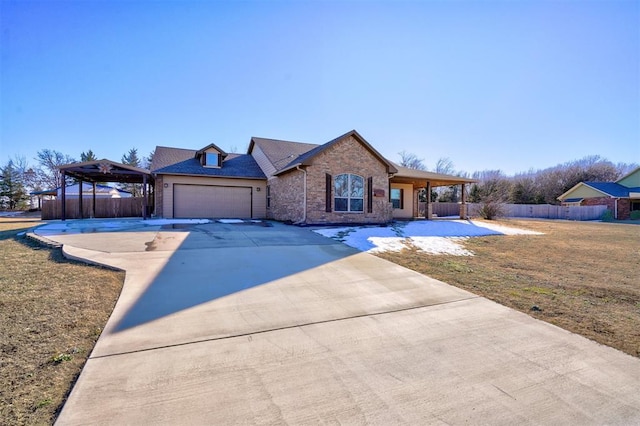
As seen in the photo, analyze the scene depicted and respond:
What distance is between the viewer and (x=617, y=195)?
104 feet

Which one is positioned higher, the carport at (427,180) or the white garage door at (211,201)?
the carport at (427,180)

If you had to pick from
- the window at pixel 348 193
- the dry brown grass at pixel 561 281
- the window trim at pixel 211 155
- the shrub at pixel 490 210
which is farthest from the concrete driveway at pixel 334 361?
the shrub at pixel 490 210

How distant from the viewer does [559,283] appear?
602 cm

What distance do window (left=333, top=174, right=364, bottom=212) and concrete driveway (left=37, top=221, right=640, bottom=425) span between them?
31.0 feet

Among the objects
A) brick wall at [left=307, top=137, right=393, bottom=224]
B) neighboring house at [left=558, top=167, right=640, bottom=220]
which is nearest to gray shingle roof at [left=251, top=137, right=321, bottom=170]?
brick wall at [left=307, top=137, right=393, bottom=224]

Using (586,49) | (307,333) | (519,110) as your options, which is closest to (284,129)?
(519,110)

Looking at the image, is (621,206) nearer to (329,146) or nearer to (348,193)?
(348,193)

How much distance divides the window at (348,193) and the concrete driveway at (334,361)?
373 inches

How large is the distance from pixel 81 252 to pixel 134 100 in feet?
Answer: 44.9

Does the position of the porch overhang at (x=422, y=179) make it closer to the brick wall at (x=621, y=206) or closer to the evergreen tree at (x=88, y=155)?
the brick wall at (x=621, y=206)

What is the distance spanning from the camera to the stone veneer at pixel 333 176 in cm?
1426

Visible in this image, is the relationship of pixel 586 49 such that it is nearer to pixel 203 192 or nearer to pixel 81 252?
pixel 81 252

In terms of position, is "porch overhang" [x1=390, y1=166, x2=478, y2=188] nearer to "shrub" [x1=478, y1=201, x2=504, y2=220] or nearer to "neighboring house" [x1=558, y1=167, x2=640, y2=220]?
"shrub" [x1=478, y1=201, x2=504, y2=220]

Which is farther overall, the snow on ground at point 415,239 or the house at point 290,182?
the house at point 290,182
